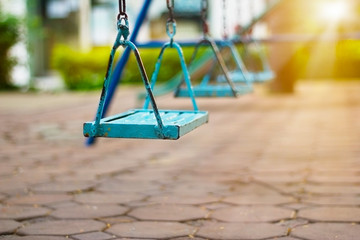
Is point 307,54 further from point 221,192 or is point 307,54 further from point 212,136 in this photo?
point 221,192

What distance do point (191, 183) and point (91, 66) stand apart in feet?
38.6

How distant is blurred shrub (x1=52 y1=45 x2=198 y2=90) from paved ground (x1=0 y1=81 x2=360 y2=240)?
7.61m

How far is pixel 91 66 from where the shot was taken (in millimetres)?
15273

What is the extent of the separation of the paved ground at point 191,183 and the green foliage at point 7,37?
667 cm

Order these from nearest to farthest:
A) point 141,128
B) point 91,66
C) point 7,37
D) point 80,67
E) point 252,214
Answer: point 141,128 → point 252,214 → point 7,37 → point 80,67 → point 91,66

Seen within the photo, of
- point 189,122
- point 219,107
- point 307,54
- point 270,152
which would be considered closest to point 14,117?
point 219,107

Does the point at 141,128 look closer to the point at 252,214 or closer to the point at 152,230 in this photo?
the point at 152,230

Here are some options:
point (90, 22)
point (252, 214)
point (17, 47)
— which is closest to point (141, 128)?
point (252, 214)

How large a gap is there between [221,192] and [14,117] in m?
5.42

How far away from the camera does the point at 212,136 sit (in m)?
6.16

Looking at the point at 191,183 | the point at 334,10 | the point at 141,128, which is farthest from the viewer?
→ the point at 334,10

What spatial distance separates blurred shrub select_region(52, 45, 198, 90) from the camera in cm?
1487

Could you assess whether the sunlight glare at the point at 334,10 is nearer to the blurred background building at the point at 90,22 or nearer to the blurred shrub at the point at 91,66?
the blurred background building at the point at 90,22

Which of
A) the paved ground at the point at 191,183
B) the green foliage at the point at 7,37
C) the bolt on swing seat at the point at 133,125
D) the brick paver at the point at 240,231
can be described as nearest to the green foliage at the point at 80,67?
the green foliage at the point at 7,37
